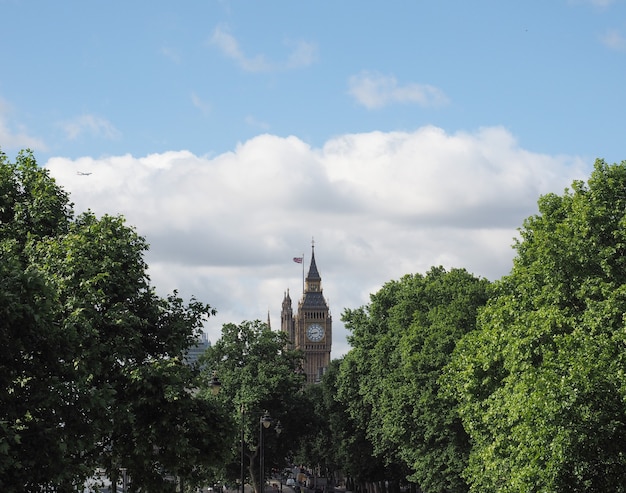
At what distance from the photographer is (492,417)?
48625 millimetres

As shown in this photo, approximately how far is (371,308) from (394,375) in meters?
11.5

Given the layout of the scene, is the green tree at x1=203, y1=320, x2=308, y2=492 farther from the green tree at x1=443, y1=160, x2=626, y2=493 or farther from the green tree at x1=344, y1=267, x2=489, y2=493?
the green tree at x1=443, y1=160, x2=626, y2=493

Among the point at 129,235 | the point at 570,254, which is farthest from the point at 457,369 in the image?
the point at 129,235

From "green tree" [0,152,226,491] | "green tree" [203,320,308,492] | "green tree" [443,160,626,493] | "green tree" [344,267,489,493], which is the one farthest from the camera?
"green tree" [203,320,308,492]

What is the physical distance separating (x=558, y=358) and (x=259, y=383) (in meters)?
47.5

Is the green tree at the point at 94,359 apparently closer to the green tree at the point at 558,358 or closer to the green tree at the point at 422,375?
the green tree at the point at 558,358

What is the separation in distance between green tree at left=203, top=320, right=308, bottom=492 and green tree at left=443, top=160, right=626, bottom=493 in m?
33.5

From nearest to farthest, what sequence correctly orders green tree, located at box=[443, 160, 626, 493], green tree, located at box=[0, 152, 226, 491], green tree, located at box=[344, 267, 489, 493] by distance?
green tree, located at box=[0, 152, 226, 491], green tree, located at box=[443, 160, 626, 493], green tree, located at box=[344, 267, 489, 493]

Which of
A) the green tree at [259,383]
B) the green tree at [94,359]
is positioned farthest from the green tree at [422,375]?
the green tree at [94,359]

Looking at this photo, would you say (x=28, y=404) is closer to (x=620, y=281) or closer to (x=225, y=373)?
(x=620, y=281)

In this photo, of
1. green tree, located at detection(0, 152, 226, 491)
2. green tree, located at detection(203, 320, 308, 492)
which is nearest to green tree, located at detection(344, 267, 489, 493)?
green tree, located at detection(203, 320, 308, 492)

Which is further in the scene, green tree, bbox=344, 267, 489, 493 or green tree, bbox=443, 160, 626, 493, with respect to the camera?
green tree, bbox=344, 267, 489, 493

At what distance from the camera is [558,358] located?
42.4 m

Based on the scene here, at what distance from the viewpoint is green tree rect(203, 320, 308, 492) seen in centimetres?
8675
